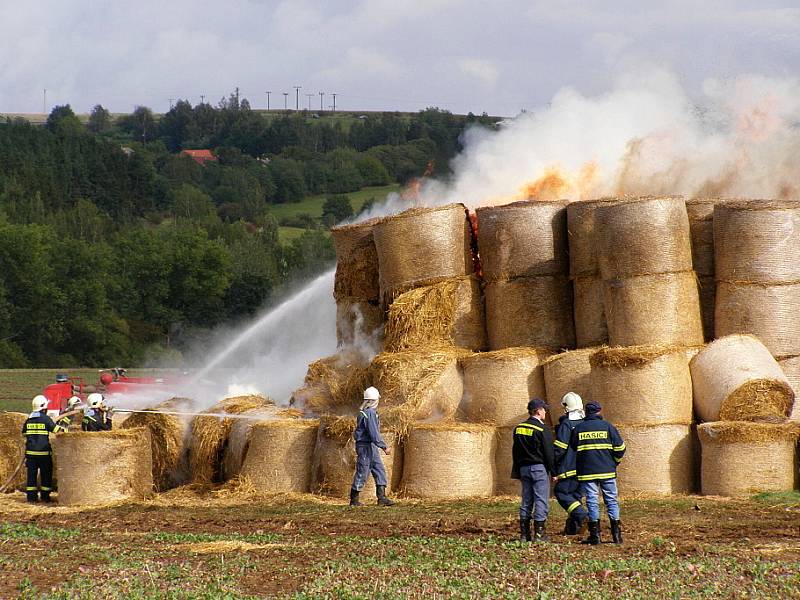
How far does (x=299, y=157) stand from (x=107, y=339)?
265ft

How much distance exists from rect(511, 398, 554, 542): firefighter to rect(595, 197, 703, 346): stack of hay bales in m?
4.68

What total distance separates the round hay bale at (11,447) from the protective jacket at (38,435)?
3.96ft

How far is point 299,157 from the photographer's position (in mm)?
157625

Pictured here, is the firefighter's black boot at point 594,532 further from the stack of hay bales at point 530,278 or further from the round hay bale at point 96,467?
the round hay bale at point 96,467

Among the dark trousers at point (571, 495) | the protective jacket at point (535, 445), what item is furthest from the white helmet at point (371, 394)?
the dark trousers at point (571, 495)

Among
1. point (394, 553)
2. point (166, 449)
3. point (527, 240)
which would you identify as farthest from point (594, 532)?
point (166, 449)

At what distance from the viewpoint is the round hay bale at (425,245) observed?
2241 centimetres

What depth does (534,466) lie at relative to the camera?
1609cm

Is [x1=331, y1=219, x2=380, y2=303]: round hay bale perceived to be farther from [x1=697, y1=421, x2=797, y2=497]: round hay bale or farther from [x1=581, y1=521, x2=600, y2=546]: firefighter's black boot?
[x1=581, y1=521, x2=600, y2=546]: firefighter's black boot

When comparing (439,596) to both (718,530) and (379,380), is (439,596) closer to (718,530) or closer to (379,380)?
(718,530)

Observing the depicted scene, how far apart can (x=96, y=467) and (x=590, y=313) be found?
8.19 meters

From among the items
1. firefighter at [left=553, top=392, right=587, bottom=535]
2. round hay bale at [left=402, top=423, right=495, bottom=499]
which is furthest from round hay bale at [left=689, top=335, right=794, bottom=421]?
firefighter at [left=553, top=392, right=587, bottom=535]

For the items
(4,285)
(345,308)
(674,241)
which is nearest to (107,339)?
(4,285)

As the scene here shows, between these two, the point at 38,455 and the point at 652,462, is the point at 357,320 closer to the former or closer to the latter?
the point at 38,455
